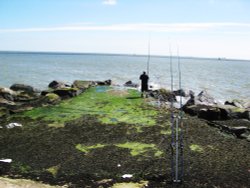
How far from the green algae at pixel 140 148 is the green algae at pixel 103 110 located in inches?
143

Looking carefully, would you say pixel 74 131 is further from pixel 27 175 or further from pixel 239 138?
pixel 239 138

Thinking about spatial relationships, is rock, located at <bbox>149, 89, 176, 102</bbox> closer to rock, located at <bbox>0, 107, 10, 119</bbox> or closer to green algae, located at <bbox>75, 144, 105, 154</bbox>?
rock, located at <bbox>0, 107, 10, 119</bbox>

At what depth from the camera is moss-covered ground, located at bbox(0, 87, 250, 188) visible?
11.6 m

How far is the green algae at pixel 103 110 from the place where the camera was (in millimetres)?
19469

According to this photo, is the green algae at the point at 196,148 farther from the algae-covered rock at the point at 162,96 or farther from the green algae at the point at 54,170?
the algae-covered rock at the point at 162,96

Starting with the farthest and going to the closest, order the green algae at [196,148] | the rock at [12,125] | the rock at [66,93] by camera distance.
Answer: the rock at [66,93] < the rock at [12,125] < the green algae at [196,148]

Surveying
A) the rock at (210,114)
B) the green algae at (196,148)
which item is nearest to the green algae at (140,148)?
the green algae at (196,148)

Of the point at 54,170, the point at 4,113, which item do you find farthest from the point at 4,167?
the point at 4,113

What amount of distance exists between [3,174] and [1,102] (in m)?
13.7

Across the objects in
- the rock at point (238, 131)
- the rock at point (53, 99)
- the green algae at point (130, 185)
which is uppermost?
the rock at point (53, 99)

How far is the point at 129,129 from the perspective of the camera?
684 inches

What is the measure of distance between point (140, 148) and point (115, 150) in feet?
3.56

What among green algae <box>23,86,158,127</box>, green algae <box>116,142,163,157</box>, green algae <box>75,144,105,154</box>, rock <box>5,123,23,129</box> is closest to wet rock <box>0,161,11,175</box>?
green algae <box>75,144,105,154</box>

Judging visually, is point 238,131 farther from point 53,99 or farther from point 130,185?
point 53,99
